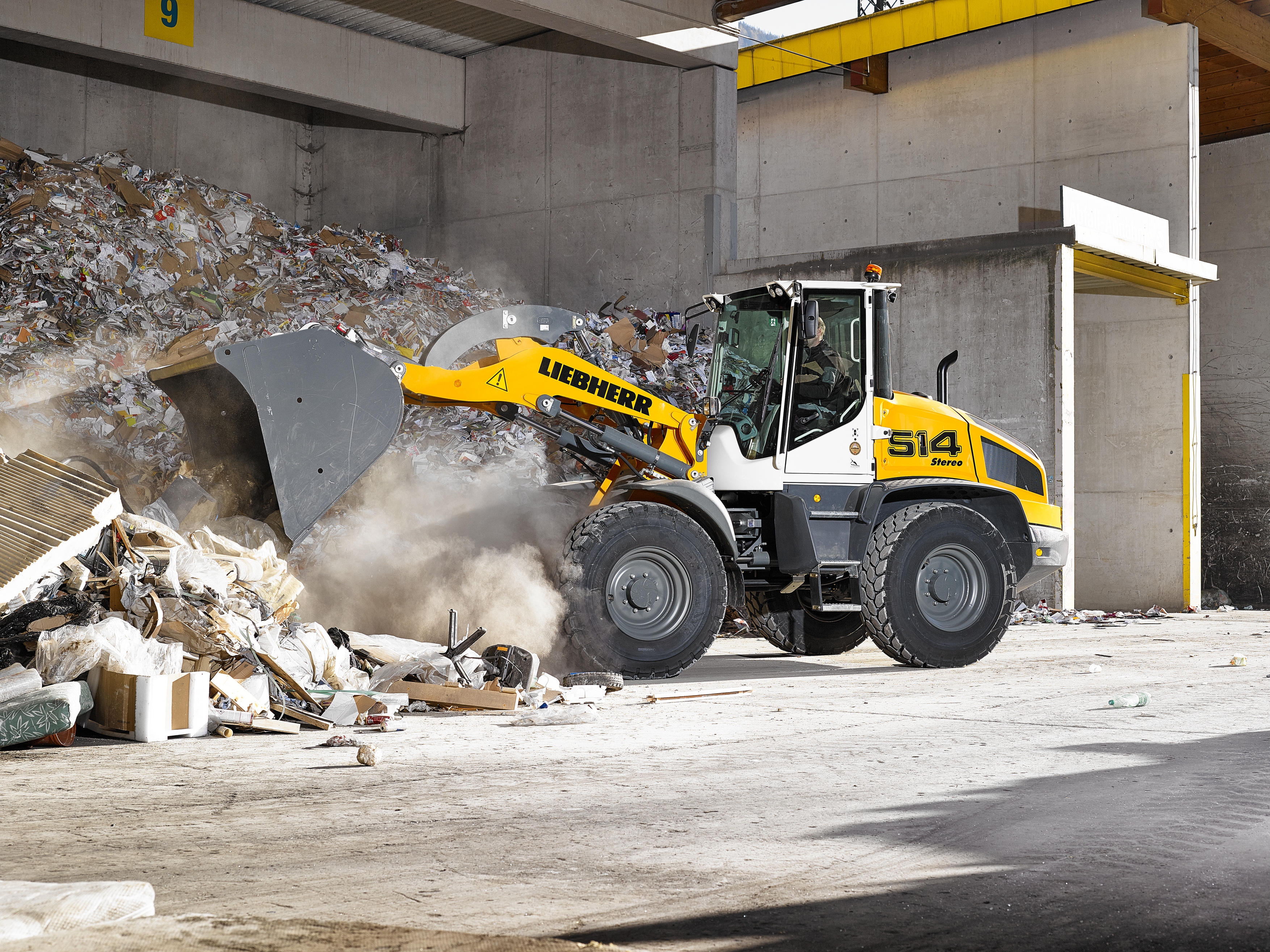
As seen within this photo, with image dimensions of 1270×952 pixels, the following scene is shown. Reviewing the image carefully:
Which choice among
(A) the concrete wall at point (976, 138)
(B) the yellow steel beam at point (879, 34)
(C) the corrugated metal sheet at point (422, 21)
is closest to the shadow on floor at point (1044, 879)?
(A) the concrete wall at point (976, 138)

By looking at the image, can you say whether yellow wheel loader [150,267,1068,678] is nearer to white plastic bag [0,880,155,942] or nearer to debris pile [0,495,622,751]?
debris pile [0,495,622,751]

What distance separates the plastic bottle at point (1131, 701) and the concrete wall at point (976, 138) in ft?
33.2

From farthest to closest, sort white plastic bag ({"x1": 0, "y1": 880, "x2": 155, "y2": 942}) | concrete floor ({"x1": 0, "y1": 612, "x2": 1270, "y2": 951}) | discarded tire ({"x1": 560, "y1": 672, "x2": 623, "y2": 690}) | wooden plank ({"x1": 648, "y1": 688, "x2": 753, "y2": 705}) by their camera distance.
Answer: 1. discarded tire ({"x1": 560, "y1": 672, "x2": 623, "y2": 690})
2. wooden plank ({"x1": 648, "y1": 688, "x2": 753, "y2": 705})
3. concrete floor ({"x1": 0, "y1": 612, "x2": 1270, "y2": 951})
4. white plastic bag ({"x1": 0, "y1": 880, "x2": 155, "y2": 942})

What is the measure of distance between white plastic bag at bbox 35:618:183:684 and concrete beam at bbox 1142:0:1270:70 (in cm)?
1429

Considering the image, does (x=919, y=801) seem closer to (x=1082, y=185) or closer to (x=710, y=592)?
(x=710, y=592)

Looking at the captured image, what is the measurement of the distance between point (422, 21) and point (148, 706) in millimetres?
16464

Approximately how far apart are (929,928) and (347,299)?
1559 centimetres

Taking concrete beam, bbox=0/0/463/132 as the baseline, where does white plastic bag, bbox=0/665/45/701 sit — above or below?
below

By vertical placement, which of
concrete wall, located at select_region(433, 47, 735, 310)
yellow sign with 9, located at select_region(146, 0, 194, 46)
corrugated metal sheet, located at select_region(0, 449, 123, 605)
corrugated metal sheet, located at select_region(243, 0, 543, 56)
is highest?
corrugated metal sheet, located at select_region(243, 0, 543, 56)

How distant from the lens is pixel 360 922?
3137 millimetres

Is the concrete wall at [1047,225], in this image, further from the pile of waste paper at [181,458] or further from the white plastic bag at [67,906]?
the white plastic bag at [67,906]

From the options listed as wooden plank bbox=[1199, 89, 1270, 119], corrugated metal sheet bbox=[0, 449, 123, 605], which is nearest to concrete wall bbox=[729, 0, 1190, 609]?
wooden plank bbox=[1199, 89, 1270, 119]

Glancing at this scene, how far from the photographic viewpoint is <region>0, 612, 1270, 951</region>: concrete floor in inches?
131

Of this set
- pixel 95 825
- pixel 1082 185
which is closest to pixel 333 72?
pixel 1082 185
